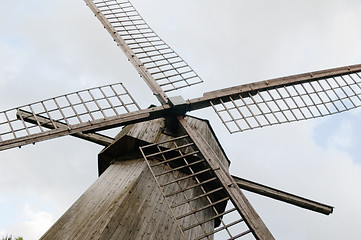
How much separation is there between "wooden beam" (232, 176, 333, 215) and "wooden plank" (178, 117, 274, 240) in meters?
1.79

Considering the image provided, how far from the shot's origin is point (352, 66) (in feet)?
24.7

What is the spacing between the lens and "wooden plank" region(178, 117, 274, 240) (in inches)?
147

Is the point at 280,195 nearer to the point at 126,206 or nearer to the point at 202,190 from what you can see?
the point at 202,190

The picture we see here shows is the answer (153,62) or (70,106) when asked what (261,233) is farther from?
(153,62)

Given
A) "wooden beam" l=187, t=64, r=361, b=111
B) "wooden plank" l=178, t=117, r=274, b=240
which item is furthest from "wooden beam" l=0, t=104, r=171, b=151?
"wooden plank" l=178, t=117, r=274, b=240

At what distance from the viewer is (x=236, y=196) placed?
423cm

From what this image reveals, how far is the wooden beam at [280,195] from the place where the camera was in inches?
251

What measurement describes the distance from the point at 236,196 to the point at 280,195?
104 inches

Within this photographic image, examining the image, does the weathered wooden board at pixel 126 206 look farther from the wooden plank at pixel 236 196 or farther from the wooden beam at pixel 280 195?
the wooden plank at pixel 236 196

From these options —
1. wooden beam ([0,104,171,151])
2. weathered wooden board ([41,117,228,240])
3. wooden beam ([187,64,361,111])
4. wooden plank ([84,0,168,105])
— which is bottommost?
weathered wooden board ([41,117,228,240])

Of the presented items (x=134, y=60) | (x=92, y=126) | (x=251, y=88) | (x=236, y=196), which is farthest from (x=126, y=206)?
(x=134, y=60)

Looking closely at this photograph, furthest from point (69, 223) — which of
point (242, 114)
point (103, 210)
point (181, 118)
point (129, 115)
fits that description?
point (242, 114)

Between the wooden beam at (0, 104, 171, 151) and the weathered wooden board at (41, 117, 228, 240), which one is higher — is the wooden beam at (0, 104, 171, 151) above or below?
above

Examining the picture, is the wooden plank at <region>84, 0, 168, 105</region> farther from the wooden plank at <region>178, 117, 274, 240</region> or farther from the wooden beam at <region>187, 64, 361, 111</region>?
the wooden plank at <region>178, 117, 274, 240</region>
